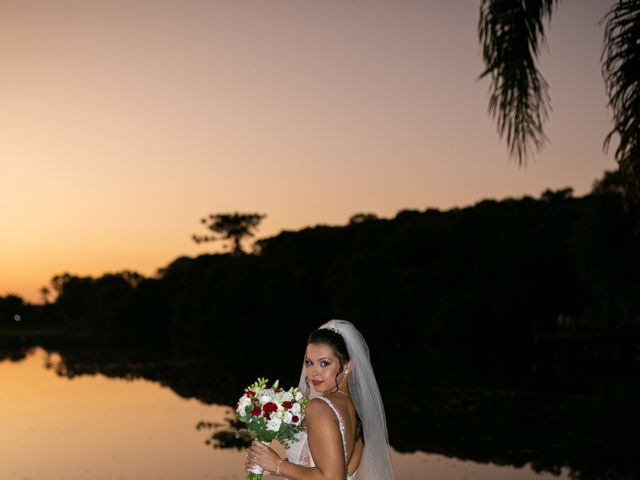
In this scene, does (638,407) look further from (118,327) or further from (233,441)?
(118,327)

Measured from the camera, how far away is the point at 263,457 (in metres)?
3.98

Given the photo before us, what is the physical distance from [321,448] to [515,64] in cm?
378

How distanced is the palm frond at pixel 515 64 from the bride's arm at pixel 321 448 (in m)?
3.22

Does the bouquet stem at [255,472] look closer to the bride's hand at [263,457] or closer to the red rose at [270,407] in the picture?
the bride's hand at [263,457]

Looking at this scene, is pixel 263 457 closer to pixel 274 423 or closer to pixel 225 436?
pixel 274 423

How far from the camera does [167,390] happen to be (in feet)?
98.5

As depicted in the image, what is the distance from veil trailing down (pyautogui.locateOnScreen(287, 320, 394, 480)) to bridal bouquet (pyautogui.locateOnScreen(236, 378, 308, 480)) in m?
0.20

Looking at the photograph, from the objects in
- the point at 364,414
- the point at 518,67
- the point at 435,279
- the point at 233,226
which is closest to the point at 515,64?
the point at 518,67

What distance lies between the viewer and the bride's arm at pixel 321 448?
3773 mm

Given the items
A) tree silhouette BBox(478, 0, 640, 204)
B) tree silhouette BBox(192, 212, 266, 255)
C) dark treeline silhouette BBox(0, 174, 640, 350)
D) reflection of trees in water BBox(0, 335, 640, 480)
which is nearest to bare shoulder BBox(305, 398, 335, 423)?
tree silhouette BBox(478, 0, 640, 204)

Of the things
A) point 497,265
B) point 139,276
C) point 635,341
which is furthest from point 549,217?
point 139,276

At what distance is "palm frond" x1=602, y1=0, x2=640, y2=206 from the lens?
5730 mm

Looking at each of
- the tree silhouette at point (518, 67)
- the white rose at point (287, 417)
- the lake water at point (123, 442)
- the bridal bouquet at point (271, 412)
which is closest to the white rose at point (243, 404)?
the bridal bouquet at point (271, 412)

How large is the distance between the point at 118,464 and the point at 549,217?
49840 mm
